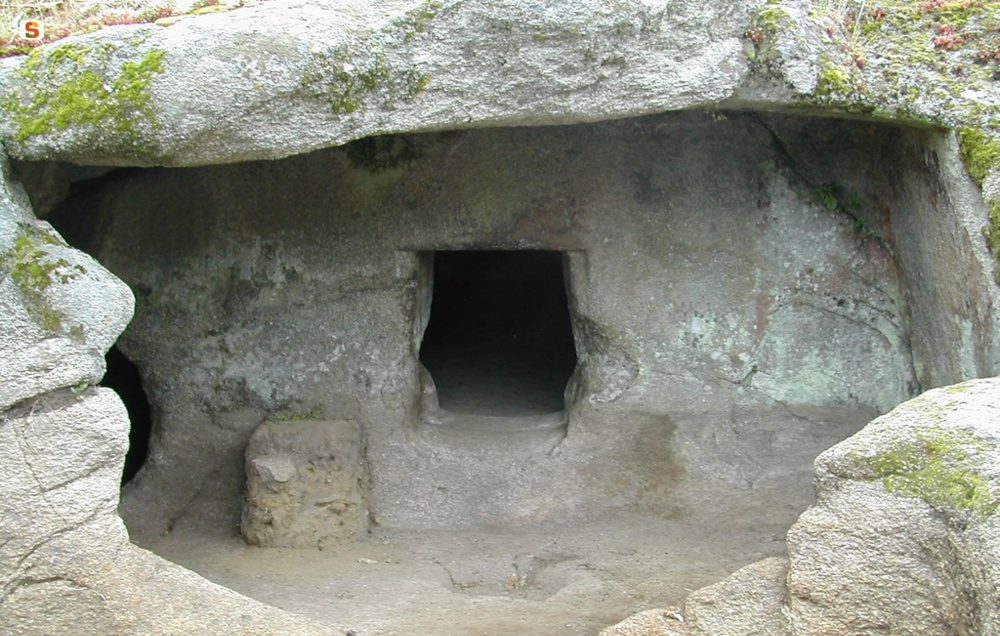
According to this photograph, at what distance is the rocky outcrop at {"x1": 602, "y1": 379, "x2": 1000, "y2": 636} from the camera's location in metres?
2.44

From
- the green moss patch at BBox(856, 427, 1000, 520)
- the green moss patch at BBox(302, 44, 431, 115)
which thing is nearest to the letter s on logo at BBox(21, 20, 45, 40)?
the green moss patch at BBox(302, 44, 431, 115)

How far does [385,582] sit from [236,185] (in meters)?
1.51

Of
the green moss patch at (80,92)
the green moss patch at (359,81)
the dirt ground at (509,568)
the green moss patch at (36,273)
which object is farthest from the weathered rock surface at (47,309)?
the dirt ground at (509,568)

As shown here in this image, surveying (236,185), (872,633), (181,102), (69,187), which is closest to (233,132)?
(181,102)

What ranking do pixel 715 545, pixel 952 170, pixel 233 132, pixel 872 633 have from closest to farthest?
pixel 872 633, pixel 233 132, pixel 952 170, pixel 715 545

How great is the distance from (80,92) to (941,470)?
2.22m

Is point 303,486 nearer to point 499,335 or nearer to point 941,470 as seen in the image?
point 941,470

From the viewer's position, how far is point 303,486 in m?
3.90

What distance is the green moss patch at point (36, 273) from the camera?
2.76 meters

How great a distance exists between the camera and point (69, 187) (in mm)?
3518

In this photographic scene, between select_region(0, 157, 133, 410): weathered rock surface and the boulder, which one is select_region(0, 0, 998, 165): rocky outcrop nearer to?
select_region(0, 157, 133, 410): weathered rock surface

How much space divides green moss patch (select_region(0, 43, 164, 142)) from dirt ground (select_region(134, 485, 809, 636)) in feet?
5.11

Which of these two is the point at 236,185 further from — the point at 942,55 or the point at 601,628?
the point at 942,55

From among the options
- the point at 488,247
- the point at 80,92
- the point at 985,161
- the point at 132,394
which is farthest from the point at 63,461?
the point at 985,161
